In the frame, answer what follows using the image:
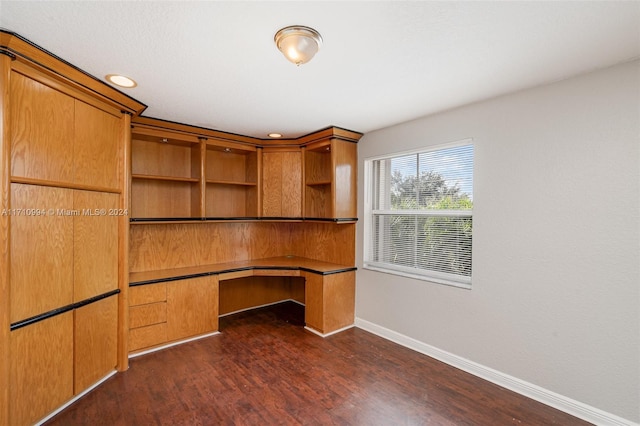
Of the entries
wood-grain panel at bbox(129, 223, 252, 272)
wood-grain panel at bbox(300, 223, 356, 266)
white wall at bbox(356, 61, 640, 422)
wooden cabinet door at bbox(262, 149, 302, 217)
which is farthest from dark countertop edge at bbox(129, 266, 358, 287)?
white wall at bbox(356, 61, 640, 422)

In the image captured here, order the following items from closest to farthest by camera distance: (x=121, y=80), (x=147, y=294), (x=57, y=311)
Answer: (x=57, y=311), (x=121, y=80), (x=147, y=294)

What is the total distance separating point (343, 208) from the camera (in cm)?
361

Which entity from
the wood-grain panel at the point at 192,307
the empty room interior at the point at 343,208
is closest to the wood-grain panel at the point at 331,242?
the empty room interior at the point at 343,208

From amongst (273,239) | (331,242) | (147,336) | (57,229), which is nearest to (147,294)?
(147,336)

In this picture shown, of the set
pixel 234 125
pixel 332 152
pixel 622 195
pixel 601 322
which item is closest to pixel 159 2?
pixel 234 125

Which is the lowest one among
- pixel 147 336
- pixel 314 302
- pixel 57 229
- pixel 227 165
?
pixel 147 336

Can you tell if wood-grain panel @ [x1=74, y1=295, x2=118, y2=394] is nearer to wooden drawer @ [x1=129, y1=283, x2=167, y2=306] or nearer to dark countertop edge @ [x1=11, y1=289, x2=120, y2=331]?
dark countertop edge @ [x1=11, y1=289, x2=120, y2=331]

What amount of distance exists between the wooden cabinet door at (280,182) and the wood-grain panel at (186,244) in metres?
0.53

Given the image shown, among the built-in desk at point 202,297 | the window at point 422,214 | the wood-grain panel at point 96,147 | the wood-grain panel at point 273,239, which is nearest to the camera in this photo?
the wood-grain panel at point 96,147

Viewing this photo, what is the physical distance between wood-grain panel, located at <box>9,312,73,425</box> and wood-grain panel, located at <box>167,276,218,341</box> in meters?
1.01

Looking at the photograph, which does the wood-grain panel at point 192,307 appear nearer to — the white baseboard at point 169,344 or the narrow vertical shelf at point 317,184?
the white baseboard at point 169,344

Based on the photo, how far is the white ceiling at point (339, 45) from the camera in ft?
4.63

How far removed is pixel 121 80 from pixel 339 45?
64.3 inches

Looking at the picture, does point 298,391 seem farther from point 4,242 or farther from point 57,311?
point 4,242
